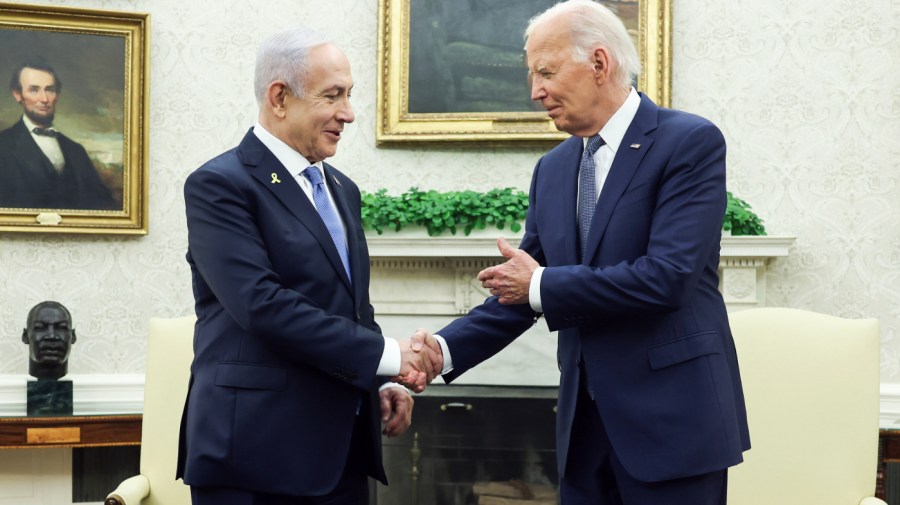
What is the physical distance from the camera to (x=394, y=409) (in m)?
2.41

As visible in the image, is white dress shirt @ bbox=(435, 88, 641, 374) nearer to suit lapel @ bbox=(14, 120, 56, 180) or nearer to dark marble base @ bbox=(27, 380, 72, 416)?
dark marble base @ bbox=(27, 380, 72, 416)

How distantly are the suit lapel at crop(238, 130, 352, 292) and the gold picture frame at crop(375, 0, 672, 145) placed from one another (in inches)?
101

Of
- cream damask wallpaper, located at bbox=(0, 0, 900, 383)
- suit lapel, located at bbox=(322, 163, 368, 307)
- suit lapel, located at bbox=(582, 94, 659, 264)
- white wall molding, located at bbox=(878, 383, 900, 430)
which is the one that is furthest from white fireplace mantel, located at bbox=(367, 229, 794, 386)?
suit lapel, located at bbox=(582, 94, 659, 264)

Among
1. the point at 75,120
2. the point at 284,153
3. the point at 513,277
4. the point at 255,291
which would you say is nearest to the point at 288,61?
the point at 284,153

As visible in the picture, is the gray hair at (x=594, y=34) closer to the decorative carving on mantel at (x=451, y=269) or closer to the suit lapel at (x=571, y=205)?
the suit lapel at (x=571, y=205)

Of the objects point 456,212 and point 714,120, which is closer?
point 456,212

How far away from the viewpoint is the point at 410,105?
4.73 metres

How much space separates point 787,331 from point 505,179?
1.88 m

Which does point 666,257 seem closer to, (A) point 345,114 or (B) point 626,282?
(B) point 626,282

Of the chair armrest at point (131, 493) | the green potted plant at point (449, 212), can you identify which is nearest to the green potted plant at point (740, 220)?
the green potted plant at point (449, 212)

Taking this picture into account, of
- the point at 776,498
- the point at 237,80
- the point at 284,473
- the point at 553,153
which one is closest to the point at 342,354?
the point at 284,473

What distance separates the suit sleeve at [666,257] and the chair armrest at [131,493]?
1882 mm

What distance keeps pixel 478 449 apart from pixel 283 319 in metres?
2.59

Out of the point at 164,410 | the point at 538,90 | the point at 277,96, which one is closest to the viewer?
the point at 277,96
